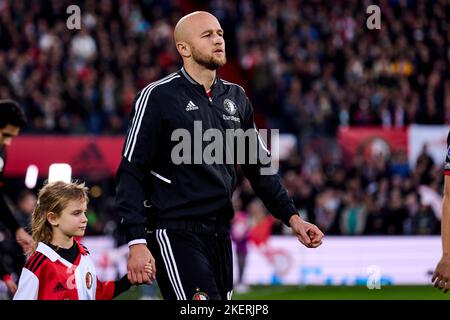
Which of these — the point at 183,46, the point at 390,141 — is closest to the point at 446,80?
the point at 390,141

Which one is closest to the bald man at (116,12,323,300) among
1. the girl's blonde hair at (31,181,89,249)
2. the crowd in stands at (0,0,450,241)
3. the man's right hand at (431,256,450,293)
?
the girl's blonde hair at (31,181,89,249)

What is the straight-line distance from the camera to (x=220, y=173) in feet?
21.0

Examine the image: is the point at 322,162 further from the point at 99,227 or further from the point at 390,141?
the point at 99,227

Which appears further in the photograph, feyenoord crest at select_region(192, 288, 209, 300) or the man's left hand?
the man's left hand

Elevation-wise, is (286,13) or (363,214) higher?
(286,13)

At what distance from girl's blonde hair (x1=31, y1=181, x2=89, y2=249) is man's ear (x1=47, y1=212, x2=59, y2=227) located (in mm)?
18

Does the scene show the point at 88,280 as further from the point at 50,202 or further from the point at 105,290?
the point at 50,202

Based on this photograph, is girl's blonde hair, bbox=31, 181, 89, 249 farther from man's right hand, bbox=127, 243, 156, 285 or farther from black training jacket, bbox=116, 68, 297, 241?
man's right hand, bbox=127, 243, 156, 285

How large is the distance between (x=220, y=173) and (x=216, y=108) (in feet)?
1.36

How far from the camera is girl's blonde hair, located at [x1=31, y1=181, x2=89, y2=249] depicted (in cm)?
660

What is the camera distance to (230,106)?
21.7 ft

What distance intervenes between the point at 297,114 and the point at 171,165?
58.8ft

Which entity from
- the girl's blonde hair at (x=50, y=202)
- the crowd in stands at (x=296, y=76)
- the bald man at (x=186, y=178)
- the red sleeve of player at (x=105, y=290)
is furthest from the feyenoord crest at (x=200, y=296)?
the crowd in stands at (x=296, y=76)

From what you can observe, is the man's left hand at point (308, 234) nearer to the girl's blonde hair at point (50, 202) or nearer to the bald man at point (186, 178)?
the bald man at point (186, 178)
